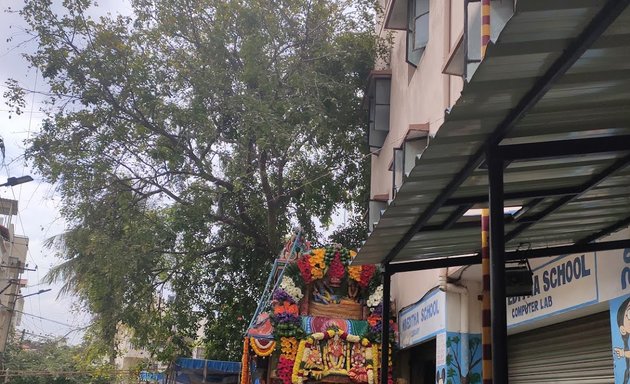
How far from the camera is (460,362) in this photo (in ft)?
26.4

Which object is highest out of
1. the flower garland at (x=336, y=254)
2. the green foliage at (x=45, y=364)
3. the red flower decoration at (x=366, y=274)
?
the flower garland at (x=336, y=254)

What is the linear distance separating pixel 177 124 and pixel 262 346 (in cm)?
524

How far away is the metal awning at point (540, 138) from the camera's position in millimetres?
2234

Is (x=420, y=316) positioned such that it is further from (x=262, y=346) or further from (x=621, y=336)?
(x=621, y=336)

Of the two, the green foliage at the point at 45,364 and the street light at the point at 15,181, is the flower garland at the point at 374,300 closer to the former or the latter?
the street light at the point at 15,181

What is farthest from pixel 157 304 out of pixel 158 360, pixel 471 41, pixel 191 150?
pixel 471 41

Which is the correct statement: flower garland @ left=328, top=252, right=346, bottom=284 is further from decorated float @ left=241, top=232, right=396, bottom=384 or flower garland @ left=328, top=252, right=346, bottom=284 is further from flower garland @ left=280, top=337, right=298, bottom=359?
flower garland @ left=280, top=337, right=298, bottom=359

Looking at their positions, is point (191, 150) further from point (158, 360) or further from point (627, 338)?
point (627, 338)

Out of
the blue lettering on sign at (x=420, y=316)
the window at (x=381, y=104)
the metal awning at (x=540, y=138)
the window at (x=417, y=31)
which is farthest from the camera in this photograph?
the window at (x=381, y=104)

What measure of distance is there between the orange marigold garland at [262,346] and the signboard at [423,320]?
2.17m

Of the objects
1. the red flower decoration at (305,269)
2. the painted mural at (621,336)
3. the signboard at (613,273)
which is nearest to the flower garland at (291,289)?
the red flower decoration at (305,269)

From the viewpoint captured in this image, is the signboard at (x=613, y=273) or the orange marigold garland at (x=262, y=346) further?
the orange marigold garland at (x=262, y=346)

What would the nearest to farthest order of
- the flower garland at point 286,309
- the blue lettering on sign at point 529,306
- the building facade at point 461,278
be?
the building facade at point 461,278, the blue lettering on sign at point 529,306, the flower garland at point 286,309

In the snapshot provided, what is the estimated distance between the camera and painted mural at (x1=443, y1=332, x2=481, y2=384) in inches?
316
